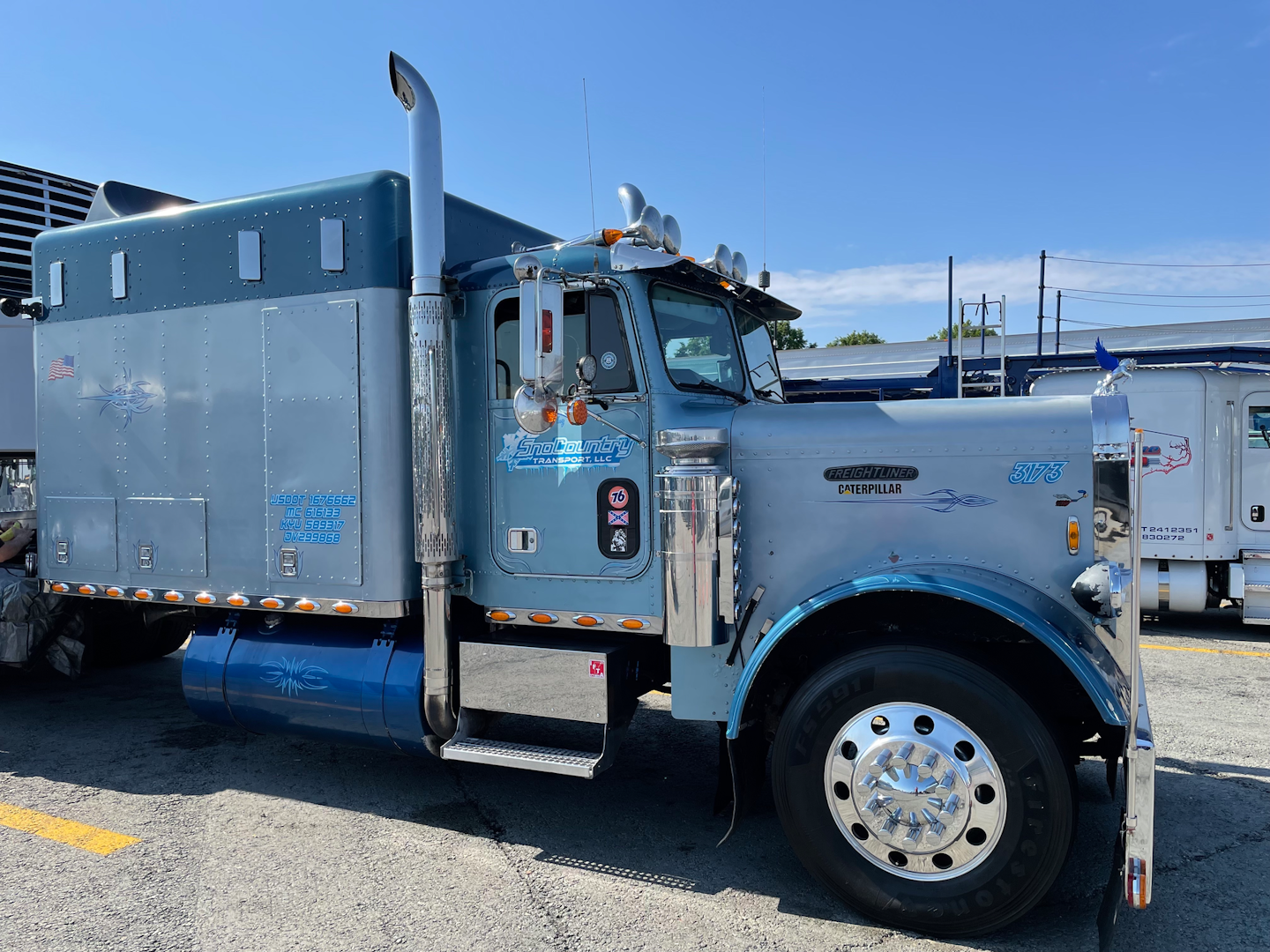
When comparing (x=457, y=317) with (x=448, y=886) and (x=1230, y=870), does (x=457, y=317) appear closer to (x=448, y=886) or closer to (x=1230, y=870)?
(x=448, y=886)

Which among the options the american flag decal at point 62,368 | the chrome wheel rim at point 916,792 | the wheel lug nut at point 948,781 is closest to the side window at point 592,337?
the chrome wheel rim at point 916,792

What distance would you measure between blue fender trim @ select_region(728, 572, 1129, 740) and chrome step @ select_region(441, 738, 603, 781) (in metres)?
0.73

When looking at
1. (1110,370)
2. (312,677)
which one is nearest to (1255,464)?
(1110,370)

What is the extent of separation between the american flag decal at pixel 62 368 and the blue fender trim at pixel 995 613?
4378 millimetres

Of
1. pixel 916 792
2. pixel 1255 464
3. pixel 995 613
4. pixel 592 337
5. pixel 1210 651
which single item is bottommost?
pixel 1210 651

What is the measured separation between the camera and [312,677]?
15.8 ft

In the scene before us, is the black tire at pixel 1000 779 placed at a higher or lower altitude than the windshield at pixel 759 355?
lower

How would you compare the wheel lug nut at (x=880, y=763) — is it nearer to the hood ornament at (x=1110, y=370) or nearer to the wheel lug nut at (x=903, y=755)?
the wheel lug nut at (x=903, y=755)

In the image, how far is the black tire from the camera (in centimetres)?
329

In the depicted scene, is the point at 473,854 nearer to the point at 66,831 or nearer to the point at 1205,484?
the point at 66,831

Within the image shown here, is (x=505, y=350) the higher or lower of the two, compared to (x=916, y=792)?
higher

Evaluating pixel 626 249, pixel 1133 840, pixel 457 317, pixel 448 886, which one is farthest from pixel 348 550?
pixel 1133 840

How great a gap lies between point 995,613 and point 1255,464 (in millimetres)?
7698

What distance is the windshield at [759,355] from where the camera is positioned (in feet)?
16.4
